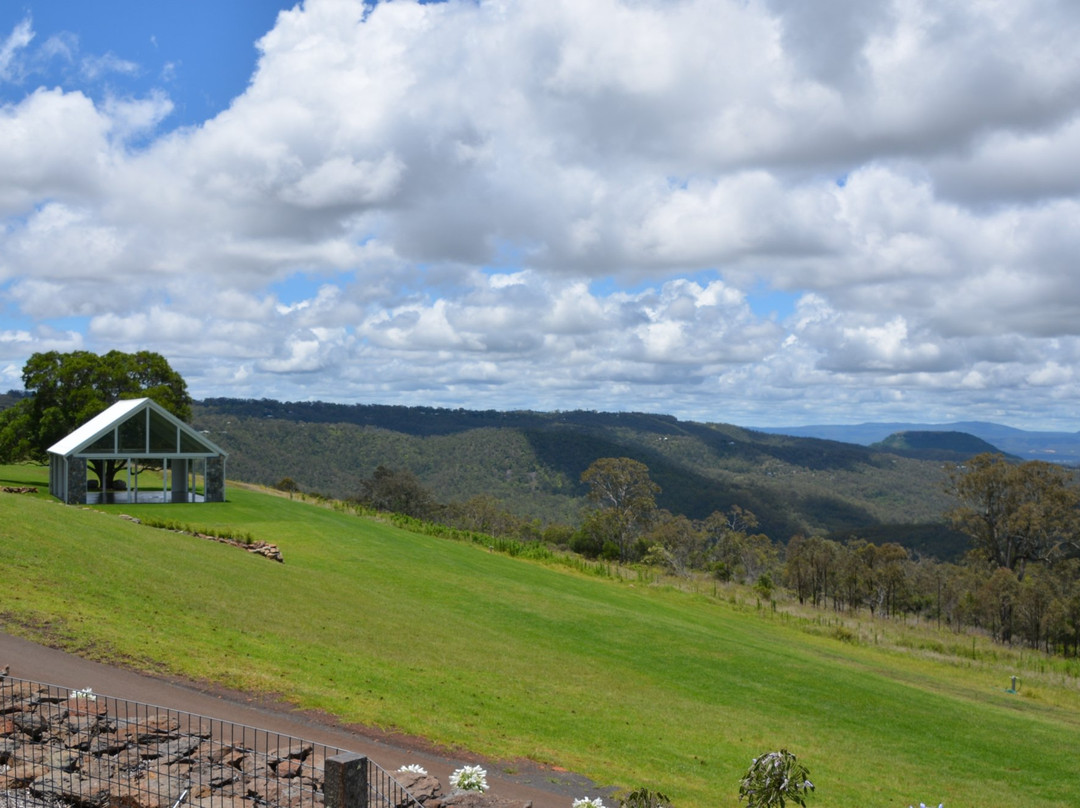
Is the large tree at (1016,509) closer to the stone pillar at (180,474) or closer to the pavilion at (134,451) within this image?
the pavilion at (134,451)

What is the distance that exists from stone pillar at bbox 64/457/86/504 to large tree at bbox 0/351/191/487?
41.5 ft

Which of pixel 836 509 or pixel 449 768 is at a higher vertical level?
pixel 449 768

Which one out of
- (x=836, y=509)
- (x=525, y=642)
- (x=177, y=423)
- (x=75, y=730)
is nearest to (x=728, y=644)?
(x=525, y=642)

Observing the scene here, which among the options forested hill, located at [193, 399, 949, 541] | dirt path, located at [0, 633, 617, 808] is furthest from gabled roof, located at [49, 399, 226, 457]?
forested hill, located at [193, 399, 949, 541]


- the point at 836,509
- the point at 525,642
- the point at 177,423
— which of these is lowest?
the point at 836,509

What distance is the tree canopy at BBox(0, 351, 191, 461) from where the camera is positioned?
43438mm

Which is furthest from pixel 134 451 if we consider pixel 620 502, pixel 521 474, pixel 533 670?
pixel 521 474

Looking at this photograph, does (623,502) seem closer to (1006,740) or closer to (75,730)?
(1006,740)

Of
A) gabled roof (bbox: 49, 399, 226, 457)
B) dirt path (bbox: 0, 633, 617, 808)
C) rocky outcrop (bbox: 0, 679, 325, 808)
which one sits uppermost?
gabled roof (bbox: 49, 399, 226, 457)

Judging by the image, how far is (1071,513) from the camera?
5475 cm

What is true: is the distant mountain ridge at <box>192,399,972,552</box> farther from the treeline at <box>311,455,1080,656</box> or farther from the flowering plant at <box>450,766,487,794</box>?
the flowering plant at <box>450,766,487,794</box>

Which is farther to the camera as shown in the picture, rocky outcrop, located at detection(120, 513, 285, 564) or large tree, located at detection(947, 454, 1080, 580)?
large tree, located at detection(947, 454, 1080, 580)

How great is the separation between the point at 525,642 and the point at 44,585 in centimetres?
1056

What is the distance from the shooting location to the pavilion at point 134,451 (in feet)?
105
